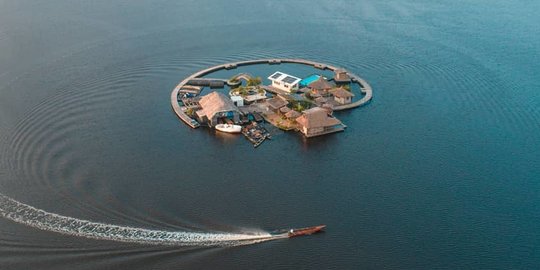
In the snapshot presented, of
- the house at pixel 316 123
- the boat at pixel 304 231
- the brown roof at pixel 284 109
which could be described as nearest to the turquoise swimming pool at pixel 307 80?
the brown roof at pixel 284 109

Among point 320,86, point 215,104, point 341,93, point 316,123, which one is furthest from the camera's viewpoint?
point 320,86

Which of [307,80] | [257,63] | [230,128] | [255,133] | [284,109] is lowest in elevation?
[255,133]

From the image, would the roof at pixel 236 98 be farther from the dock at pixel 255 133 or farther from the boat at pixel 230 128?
the boat at pixel 230 128

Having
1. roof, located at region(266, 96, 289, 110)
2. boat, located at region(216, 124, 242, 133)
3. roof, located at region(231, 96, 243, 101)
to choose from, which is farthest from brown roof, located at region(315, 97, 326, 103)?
boat, located at region(216, 124, 242, 133)

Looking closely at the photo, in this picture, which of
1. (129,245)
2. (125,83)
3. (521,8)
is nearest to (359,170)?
(129,245)

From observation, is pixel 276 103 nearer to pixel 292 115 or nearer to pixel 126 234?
pixel 292 115

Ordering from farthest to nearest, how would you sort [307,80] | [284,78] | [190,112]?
1. [307,80]
2. [284,78]
3. [190,112]

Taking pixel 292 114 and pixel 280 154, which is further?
pixel 292 114

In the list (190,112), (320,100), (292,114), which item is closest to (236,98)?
(190,112)
